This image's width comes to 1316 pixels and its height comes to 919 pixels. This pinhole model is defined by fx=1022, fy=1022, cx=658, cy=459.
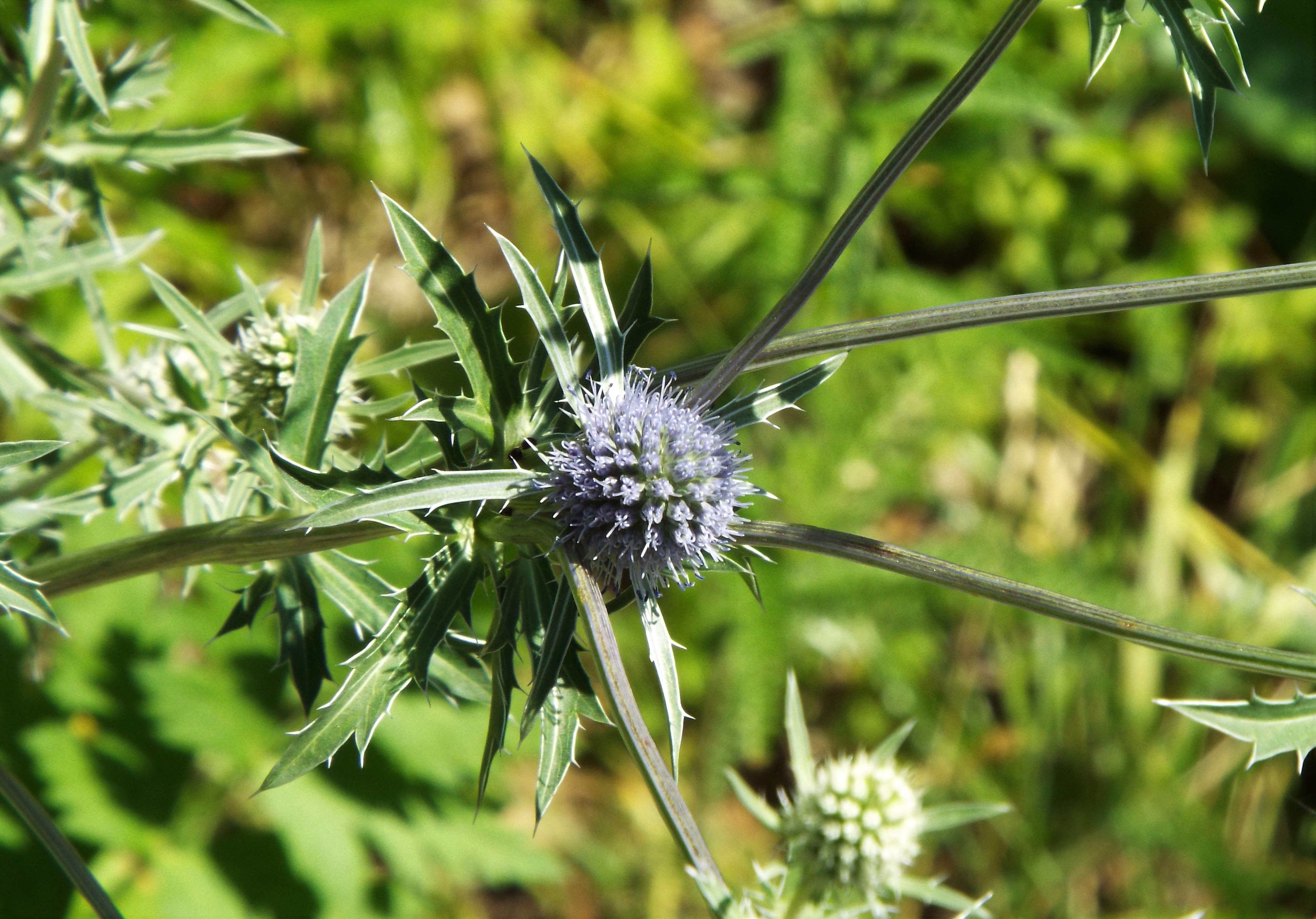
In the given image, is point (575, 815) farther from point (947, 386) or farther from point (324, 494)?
point (324, 494)

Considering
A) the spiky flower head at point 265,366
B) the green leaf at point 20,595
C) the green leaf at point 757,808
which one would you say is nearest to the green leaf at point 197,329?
the spiky flower head at point 265,366

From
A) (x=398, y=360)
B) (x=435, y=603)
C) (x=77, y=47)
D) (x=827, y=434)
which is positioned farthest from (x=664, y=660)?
(x=827, y=434)

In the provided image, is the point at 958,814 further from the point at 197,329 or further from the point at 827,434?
the point at 827,434

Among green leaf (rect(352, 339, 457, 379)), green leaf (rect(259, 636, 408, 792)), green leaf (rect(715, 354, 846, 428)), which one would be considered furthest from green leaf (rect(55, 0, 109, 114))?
green leaf (rect(715, 354, 846, 428))

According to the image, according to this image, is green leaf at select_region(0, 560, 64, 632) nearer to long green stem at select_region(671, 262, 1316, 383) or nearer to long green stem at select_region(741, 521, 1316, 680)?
long green stem at select_region(741, 521, 1316, 680)

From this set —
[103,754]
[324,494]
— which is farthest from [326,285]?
[324,494]

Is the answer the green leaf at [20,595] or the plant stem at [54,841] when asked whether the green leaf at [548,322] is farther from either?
the plant stem at [54,841]
